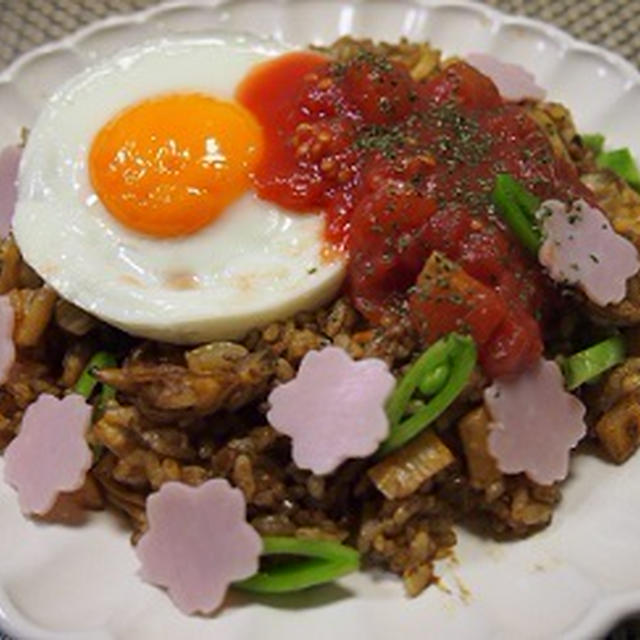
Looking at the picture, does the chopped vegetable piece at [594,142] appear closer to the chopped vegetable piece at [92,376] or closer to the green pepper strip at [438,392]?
the green pepper strip at [438,392]

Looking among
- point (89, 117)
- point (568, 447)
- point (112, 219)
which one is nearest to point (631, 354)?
point (568, 447)

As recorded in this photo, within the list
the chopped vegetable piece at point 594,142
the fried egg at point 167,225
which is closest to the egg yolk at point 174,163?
the fried egg at point 167,225

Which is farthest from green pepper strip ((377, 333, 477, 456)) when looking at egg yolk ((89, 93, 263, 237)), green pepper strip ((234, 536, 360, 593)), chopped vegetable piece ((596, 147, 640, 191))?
chopped vegetable piece ((596, 147, 640, 191))

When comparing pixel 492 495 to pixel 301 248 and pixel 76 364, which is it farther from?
pixel 76 364

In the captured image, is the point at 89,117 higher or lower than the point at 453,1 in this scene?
lower

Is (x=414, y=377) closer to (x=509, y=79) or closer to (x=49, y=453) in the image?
(x=49, y=453)

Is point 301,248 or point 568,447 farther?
point 301,248

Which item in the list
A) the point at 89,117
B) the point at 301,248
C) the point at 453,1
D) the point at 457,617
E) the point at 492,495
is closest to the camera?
the point at 457,617
